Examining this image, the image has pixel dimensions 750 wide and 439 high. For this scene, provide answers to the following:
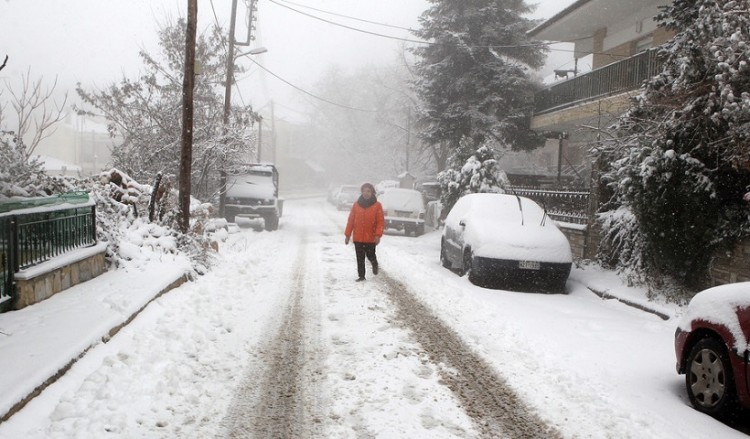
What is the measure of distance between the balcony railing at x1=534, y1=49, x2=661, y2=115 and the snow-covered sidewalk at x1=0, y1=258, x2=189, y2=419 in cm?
1075

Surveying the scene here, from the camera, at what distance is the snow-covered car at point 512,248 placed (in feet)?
28.8

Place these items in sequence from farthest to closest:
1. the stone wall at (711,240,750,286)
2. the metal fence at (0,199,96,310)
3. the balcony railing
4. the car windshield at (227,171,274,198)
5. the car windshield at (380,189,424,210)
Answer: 1. the car windshield at (380,189,424,210)
2. the car windshield at (227,171,274,198)
3. the balcony railing
4. the stone wall at (711,240,750,286)
5. the metal fence at (0,199,96,310)

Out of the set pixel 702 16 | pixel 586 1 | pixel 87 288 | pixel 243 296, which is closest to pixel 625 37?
pixel 586 1

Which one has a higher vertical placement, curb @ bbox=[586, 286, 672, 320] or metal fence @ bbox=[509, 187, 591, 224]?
metal fence @ bbox=[509, 187, 591, 224]

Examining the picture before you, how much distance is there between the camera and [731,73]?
6891 mm

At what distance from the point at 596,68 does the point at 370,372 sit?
58.4ft

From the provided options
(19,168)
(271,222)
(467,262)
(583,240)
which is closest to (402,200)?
(271,222)

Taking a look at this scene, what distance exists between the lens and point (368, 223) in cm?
907

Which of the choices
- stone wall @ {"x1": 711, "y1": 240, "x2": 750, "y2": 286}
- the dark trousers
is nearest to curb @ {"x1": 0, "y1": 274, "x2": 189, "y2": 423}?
the dark trousers

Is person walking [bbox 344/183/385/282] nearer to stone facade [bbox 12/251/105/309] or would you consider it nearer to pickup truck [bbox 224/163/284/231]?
stone facade [bbox 12/251/105/309]

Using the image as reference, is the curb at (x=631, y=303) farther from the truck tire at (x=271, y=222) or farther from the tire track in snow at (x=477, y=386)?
the truck tire at (x=271, y=222)

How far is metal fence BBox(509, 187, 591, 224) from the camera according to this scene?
11.6m

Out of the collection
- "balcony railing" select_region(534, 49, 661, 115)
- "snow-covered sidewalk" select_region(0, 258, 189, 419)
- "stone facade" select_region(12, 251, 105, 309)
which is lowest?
"snow-covered sidewalk" select_region(0, 258, 189, 419)

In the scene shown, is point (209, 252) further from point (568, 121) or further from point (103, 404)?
point (568, 121)
